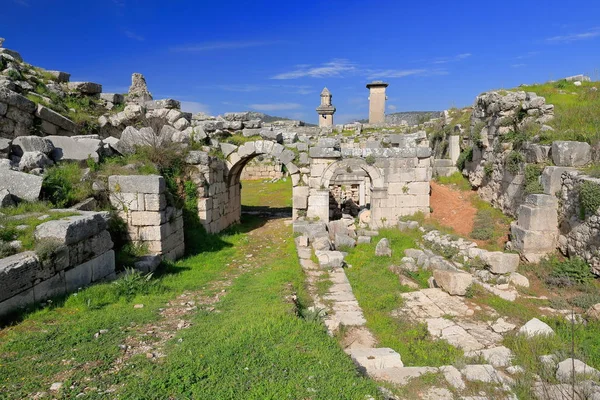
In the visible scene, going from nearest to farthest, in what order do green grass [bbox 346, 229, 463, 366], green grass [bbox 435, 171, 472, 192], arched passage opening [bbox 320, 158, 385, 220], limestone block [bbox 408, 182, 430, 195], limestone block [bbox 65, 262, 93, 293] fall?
limestone block [bbox 65, 262, 93, 293]
green grass [bbox 346, 229, 463, 366]
limestone block [bbox 408, 182, 430, 195]
green grass [bbox 435, 171, 472, 192]
arched passage opening [bbox 320, 158, 385, 220]

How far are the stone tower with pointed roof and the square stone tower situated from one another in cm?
299

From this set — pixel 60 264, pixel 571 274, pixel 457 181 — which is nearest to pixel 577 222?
pixel 571 274

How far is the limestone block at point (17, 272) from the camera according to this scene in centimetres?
426

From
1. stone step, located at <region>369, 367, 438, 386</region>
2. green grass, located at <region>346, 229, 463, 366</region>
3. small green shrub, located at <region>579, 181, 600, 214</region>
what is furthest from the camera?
small green shrub, located at <region>579, 181, 600, 214</region>

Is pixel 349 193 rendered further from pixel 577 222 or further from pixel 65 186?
pixel 65 186

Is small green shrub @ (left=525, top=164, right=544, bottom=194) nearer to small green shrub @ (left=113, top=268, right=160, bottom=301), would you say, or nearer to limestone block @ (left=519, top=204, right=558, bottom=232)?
limestone block @ (left=519, top=204, right=558, bottom=232)

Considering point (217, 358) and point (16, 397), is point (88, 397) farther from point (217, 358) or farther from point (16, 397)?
point (217, 358)

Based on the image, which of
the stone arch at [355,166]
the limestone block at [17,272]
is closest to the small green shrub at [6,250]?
the limestone block at [17,272]

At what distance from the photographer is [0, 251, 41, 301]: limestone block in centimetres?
426

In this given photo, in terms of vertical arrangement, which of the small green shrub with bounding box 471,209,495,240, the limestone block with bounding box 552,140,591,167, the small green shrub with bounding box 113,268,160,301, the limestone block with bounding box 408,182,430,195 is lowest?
the small green shrub with bounding box 113,268,160,301

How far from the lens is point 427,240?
11047 millimetres

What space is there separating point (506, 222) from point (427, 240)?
7.52 feet

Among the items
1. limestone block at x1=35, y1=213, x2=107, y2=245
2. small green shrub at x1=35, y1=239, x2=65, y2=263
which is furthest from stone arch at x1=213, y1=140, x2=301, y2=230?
small green shrub at x1=35, y1=239, x2=65, y2=263

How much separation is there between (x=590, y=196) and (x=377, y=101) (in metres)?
21.6
